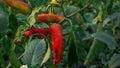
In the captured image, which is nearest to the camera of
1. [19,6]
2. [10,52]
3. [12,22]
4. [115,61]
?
[10,52]

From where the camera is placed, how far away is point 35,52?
1.28 m

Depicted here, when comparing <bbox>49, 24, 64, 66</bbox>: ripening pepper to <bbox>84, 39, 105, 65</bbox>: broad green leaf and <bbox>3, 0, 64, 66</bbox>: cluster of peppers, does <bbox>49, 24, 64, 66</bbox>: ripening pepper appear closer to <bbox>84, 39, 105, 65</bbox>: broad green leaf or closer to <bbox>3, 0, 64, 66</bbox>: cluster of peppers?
<bbox>3, 0, 64, 66</bbox>: cluster of peppers

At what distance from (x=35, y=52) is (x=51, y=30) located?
3.6 inches

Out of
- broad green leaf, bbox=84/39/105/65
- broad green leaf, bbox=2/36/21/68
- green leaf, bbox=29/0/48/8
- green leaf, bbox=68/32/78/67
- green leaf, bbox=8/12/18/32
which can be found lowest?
broad green leaf, bbox=84/39/105/65

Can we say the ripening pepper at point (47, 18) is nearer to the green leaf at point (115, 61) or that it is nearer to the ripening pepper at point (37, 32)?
the ripening pepper at point (37, 32)

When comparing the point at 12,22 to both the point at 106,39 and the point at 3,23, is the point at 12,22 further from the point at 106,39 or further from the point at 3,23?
the point at 106,39

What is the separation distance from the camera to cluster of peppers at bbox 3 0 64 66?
1249 millimetres

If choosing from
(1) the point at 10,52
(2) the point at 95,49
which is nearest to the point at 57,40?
(1) the point at 10,52

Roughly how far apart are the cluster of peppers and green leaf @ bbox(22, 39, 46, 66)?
0.12 ft

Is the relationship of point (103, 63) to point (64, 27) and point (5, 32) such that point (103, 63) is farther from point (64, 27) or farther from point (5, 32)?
A: point (5, 32)

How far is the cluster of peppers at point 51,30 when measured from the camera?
1.25m

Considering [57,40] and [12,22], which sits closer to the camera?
[57,40]

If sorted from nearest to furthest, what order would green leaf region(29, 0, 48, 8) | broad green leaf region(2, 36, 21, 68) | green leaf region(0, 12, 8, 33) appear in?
broad green leaf region(2, 36, 21, 68)
green leaf region(29, 0, 48, 8)
green leaf region(0, 12, 8, 33)

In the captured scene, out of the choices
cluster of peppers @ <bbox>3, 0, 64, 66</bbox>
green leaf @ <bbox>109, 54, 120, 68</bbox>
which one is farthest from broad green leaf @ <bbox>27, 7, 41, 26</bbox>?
green leaf @ <bbox>109, 54, 120, 68</bbox>
